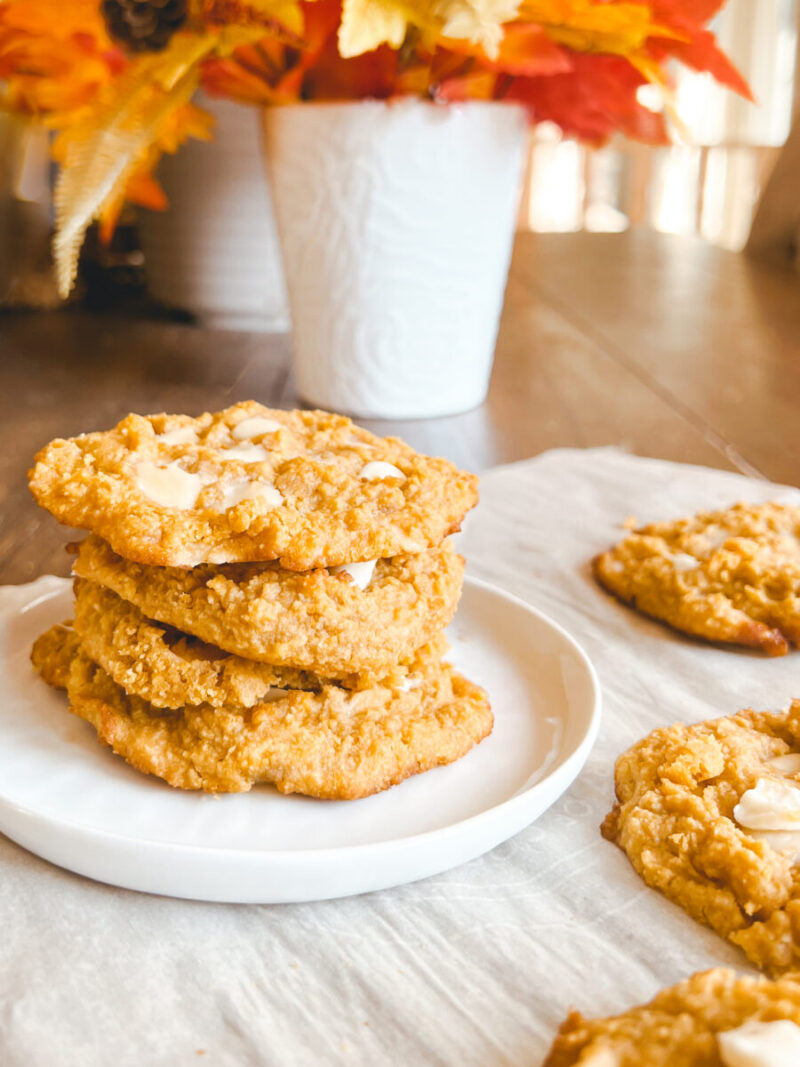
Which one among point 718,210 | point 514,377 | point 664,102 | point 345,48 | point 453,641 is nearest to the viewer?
A: point 453,641

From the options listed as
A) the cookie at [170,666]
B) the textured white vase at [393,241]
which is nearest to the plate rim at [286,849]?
the cookie at [170,666]

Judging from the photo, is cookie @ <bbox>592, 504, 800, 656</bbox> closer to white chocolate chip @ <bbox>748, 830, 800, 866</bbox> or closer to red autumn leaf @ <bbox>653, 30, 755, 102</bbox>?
white chocolate chip @ <bbox>748, 830, 800, 866</bbox>

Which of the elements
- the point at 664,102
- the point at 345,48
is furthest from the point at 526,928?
the point at 664,102

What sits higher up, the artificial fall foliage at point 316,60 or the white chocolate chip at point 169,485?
the artificial fall foliage at point 316,60

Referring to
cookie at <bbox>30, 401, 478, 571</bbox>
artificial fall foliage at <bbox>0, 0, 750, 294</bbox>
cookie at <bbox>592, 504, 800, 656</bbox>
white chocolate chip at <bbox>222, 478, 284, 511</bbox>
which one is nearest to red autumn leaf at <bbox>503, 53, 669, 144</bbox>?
artificial fall foliage at <bbox>0, 0, 750, 294</bbox>

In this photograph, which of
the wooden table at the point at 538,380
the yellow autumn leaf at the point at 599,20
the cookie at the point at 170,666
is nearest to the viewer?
the cookie at the point at 170,666

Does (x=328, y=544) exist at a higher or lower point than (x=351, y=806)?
higher

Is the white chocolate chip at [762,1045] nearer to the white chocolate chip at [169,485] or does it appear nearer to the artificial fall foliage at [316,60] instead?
the white chocolate chip at [169,485]

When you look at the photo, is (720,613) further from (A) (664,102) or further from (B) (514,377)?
(B) (514,377)
